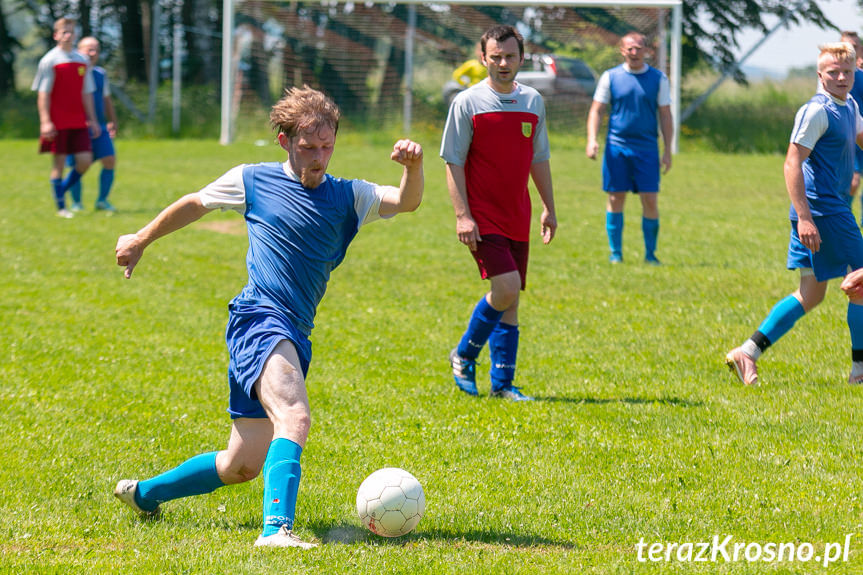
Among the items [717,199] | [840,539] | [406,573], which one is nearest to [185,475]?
[406,573]

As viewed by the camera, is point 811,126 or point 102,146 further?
point 102,146

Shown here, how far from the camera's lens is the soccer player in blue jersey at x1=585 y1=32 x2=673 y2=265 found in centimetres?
1132

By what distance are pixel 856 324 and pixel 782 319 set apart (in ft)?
1.48

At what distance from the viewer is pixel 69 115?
14.6m

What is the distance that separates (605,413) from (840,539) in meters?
2.11

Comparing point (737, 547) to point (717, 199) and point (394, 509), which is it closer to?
point (394, 509)

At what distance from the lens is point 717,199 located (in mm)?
17078

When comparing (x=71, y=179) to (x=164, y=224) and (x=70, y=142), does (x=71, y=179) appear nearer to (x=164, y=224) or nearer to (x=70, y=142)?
(x=70, y=142)

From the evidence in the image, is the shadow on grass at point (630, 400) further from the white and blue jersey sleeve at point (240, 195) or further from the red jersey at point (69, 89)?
the red jersey at point (69, 89)

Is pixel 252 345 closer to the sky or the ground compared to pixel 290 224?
closer to the ground

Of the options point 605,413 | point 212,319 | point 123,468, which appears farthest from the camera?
point 212,319

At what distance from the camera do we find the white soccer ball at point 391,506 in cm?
420

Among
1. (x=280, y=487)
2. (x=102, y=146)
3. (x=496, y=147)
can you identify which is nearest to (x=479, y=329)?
(x=496, y=147)

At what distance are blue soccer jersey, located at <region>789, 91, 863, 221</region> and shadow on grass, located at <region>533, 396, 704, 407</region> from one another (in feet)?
4.55
